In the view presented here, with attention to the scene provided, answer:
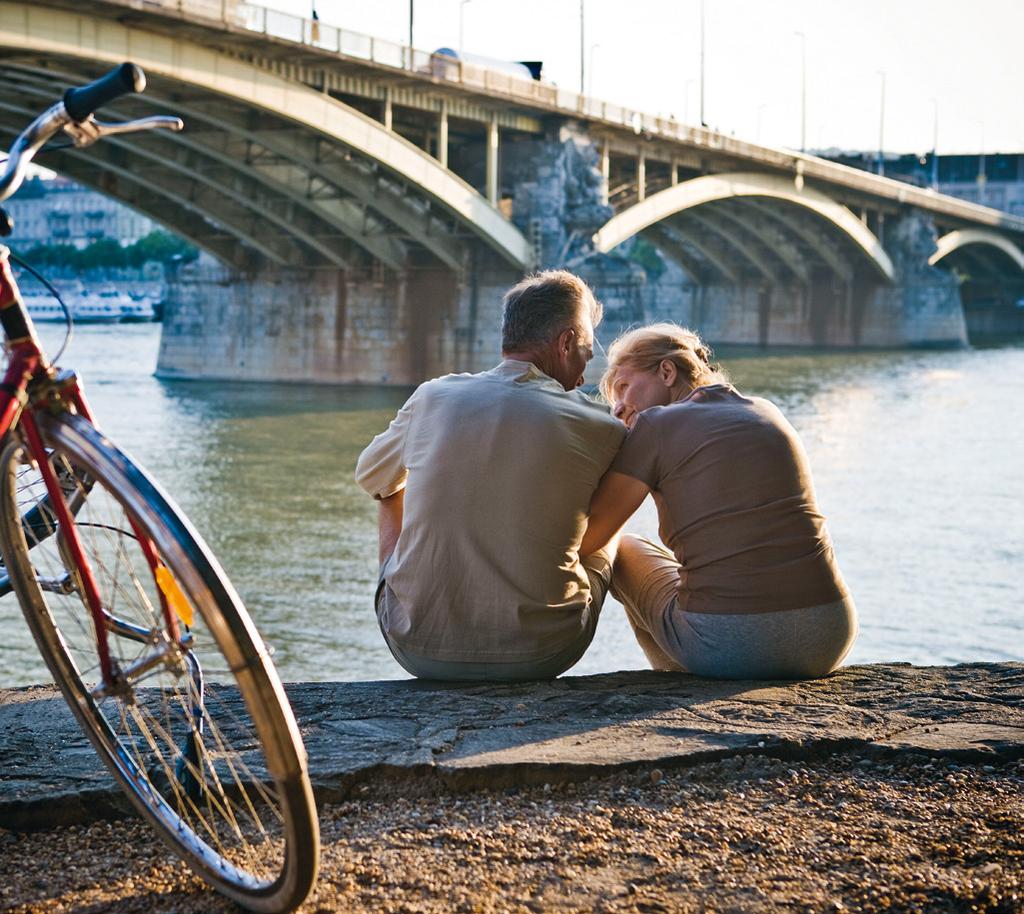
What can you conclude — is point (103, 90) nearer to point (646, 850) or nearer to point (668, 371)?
point (646, 850)

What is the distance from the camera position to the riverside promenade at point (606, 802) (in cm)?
211

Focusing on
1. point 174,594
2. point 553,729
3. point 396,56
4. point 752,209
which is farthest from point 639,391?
point 752,209

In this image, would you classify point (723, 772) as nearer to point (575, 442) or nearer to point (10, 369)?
point (575, 442)

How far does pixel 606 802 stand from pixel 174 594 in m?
0.89

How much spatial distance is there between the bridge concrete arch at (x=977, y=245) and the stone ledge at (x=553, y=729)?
46084 millimetres

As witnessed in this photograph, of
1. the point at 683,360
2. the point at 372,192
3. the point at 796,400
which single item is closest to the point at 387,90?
the point at 372,192

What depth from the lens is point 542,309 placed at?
310 centimetres

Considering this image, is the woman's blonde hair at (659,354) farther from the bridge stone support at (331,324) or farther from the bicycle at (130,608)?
the bridge stone support at (331,324)

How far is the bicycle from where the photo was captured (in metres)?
1.83

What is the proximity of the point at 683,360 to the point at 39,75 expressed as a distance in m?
17.2

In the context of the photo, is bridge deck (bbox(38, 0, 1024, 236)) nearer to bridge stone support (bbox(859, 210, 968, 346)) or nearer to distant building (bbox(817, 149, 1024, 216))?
bridge stone support (bbox(859, 210, 968, 346))

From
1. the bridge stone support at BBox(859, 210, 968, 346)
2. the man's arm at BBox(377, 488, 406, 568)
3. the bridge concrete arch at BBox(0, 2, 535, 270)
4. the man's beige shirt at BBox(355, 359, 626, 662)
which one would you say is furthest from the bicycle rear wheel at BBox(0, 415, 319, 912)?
the bridge stone support at BBox(859, 210, 968, 346)

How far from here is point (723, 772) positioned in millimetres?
2621

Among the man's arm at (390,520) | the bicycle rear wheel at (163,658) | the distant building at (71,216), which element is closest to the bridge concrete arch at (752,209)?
the man's arm at (390,520)
